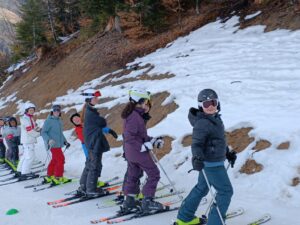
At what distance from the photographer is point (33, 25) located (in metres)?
33.6

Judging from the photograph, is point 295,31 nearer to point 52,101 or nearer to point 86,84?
point 86,84

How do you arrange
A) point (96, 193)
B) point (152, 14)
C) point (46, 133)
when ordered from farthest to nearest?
point (152, 14) < point (46, 133) < point (96, 193)

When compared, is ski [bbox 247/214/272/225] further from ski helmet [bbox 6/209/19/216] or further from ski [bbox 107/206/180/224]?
ski helmet [bbox 6/209/19/216]

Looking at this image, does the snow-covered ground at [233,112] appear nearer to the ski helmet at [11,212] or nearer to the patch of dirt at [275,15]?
the ski helmet at [11,212]

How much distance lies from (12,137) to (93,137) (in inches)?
263

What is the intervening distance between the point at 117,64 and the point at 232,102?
11512 mm

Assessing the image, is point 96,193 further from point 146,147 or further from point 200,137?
point 200,137

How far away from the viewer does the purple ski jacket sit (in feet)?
23.9

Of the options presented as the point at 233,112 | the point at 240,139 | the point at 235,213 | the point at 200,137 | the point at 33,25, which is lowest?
the point at 235,213

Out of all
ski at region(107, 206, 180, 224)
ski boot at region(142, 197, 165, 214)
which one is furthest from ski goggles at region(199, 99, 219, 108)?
ski at region(107, 206, 180, 224)

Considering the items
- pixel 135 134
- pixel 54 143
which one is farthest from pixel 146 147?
pixel 54 143

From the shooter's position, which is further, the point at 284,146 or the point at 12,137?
the point at 12,137

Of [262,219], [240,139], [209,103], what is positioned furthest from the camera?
Answer: [240,139]

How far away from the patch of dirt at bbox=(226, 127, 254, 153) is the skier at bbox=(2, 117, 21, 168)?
7.82m
